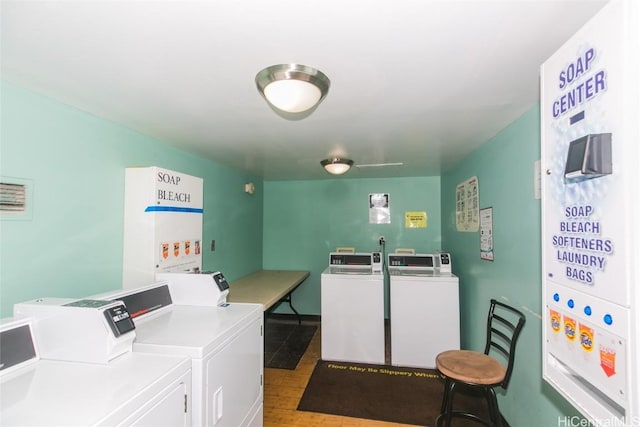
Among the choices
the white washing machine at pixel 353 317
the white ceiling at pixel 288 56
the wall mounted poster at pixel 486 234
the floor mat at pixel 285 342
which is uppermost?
the white ceiling at pixel 288 56

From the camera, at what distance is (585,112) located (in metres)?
0.85

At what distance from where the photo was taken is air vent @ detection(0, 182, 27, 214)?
1.36 metres

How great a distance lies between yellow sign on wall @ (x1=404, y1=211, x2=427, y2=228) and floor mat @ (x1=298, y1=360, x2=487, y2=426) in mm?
1933

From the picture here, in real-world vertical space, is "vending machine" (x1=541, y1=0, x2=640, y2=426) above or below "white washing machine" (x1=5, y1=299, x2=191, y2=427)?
above

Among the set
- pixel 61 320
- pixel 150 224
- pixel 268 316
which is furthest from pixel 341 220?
pixel 61 320

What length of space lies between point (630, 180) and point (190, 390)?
5.59 feet

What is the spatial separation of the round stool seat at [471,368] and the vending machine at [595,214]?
90 cm

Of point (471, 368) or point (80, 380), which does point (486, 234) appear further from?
point (80, 380)

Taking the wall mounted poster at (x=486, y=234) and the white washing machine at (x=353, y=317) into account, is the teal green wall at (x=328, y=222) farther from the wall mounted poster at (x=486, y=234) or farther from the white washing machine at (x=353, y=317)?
the wall mounted poster at (x=486, y=234)

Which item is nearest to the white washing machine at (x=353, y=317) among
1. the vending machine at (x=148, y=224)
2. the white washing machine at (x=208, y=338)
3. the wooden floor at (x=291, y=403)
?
the wooden floor at (x=291, y=403)

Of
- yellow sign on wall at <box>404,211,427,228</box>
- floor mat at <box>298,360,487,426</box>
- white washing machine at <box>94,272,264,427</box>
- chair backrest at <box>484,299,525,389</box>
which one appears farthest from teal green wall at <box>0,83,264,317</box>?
yellow sign on wall at <box>404,211,427,228</box>

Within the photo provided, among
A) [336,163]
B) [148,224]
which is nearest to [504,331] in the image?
[336,163]

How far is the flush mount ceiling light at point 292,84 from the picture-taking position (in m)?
1.26

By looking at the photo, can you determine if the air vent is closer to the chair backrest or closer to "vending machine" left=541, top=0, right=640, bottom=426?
"vending machine" left=541, top=0, right=640, bottom=426
